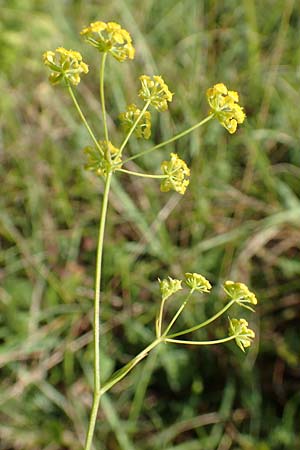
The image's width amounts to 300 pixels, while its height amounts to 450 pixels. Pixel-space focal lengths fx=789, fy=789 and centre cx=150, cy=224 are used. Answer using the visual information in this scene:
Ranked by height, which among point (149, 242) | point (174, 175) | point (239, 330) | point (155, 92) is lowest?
point (149, 242)

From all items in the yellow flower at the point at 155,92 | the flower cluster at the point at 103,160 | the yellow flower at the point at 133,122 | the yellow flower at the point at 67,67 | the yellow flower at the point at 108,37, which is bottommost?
the flower cluster at the point at 103,160

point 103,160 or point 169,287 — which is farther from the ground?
point 103,160

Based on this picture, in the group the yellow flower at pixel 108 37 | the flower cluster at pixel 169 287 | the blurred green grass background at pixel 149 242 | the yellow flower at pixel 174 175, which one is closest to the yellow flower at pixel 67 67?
the yellow flower at pixel 108 37

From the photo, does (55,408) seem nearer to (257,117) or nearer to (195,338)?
(195,338)

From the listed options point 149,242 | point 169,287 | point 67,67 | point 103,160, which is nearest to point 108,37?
point 67,67

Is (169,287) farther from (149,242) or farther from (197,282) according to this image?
(149,242)

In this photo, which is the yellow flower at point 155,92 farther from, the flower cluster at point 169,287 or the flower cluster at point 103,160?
the flower cluster at point 169,287

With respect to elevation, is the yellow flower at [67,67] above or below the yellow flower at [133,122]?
above

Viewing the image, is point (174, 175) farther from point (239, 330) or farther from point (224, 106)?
point (239, 330)

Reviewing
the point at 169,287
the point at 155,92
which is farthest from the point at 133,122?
the point at 169,287

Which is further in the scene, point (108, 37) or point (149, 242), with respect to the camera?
point (149, 242)

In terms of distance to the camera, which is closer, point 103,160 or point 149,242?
point 103,160
